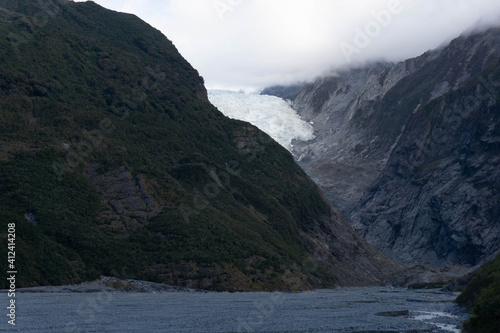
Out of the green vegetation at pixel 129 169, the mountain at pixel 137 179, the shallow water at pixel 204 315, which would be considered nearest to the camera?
the shallow water at pixel 204 315

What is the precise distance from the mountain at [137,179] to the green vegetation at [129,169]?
0.31 metres

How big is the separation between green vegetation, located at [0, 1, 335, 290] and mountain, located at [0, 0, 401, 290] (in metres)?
0.31

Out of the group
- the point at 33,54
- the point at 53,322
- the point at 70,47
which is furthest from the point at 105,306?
the point at 70,47

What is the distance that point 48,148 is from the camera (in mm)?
107125

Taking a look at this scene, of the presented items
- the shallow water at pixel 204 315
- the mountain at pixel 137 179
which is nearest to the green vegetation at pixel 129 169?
the mountain at pixel 137 179

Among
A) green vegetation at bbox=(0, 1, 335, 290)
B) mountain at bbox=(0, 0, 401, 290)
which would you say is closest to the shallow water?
green vegetation at bbox=(0, 1, 335, 290)

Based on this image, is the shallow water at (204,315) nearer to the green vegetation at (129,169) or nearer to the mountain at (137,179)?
the green vegetation at (129,169)

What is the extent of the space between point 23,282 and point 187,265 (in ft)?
88.4

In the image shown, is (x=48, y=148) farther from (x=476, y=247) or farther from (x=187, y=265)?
(x=476, y=247)

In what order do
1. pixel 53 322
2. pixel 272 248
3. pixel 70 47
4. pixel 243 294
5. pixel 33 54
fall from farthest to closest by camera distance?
1. pixel 70 47
2. pixel 33 54
3. pixel 272 248
4. pixel 243 294
5. pixel 53 322

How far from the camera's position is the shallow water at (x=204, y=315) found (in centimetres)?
5188

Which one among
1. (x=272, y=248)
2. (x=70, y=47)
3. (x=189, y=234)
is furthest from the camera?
(x=70, y=47)

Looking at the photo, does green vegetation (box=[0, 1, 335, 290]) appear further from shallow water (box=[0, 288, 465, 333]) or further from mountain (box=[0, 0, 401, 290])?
shallow water (box=[0, 288, 465, 333])

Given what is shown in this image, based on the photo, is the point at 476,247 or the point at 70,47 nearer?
the point at 70,47
